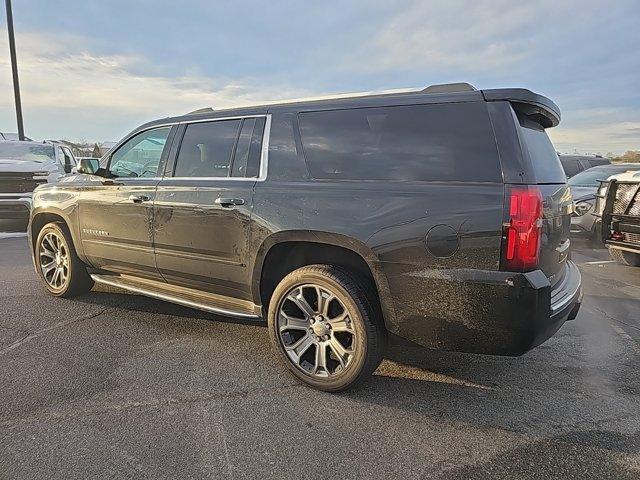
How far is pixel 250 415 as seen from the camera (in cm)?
279

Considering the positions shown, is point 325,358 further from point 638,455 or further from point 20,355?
point 20,355

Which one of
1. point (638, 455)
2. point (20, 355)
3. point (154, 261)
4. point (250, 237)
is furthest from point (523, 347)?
point (20, 355)

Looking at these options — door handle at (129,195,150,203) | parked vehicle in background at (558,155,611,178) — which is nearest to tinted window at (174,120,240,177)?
door handle at (129,195,150,203)

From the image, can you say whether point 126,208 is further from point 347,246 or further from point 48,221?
point 347,246

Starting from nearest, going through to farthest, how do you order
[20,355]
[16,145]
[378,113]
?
[378,113] → [20,355] → [16,145]

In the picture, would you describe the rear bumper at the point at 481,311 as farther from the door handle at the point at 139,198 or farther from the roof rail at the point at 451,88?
the door handle at the point at 139,198

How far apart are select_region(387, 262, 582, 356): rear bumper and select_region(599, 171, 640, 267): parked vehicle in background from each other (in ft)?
12.4

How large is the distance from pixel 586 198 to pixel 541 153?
6.49 meters

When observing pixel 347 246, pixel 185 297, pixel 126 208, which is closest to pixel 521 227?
pixel 347 246

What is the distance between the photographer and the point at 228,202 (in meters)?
3.43

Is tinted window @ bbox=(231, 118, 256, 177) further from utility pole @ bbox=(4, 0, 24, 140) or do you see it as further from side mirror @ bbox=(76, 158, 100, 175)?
utility pole @ bbox=(4, 0, 24, 140)

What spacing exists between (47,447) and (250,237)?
166cm

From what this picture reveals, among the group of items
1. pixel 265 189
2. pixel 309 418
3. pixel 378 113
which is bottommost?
pixel 309 418

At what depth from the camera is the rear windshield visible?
2.68 m
